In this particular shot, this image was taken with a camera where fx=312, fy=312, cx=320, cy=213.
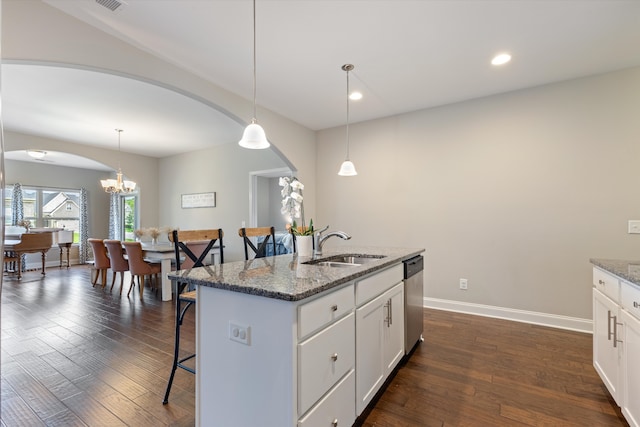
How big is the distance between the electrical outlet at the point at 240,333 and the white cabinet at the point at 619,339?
6.68 feet

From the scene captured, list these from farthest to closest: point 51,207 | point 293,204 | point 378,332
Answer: point 51,207 → point 293,204 → point 378,332

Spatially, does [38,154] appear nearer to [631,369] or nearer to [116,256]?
[116,256]

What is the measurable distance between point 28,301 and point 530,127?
689 centimetres

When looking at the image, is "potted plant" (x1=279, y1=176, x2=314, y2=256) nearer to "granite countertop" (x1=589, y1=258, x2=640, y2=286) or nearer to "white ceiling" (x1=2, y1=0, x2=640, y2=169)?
"white ceiling" (x1=2, y1=0, x2=640, y2=169)

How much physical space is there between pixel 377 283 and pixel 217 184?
5.12 m

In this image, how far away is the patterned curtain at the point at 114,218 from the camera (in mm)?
8633

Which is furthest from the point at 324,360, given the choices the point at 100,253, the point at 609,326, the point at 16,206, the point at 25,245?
the point at 16,206

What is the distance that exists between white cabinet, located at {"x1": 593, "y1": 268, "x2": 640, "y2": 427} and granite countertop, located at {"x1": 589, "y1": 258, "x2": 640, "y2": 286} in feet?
0.15

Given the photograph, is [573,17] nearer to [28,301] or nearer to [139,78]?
[139,78]

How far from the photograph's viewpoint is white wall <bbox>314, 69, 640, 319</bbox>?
3150mm

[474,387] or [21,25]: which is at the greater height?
[21,25]

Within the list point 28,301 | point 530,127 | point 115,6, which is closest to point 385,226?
point 530,127

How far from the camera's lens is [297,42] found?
8.70 ft

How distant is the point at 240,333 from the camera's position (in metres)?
1.52
